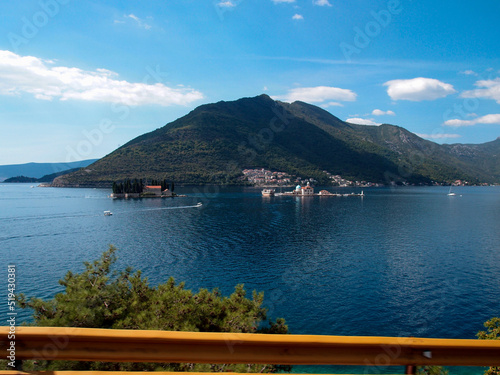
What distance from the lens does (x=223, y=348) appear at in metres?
2.29

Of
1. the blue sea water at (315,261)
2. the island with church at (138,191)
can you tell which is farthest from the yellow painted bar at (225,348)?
the island with church at (138,191)

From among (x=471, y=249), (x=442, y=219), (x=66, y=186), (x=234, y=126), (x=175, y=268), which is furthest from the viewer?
(x=234, y=126)

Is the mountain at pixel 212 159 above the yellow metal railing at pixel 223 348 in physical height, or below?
above

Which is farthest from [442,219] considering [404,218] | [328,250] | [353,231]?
[328,250]

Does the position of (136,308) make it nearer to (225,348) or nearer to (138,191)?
(225,348)

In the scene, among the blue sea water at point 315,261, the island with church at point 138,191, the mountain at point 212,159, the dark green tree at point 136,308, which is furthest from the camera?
the mountain at point 212,159

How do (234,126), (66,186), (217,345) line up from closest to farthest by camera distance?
(217,345) → (66,186) → (234,126)

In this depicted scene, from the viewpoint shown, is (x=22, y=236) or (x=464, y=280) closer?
(x=464, y=280)

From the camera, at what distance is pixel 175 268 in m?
24.0

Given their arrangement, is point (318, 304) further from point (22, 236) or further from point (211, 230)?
point (22, 236)

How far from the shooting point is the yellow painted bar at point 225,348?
2232 millimetres

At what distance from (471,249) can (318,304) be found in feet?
67.7

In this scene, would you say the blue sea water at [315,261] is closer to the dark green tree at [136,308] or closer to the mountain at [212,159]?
the dark green tree at [136,308]

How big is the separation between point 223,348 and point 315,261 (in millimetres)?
24922
